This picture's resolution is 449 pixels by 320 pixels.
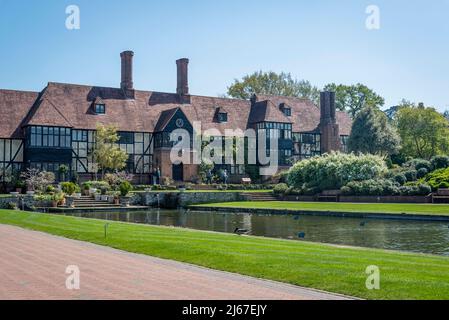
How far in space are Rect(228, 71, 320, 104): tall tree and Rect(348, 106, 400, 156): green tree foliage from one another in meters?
20.1

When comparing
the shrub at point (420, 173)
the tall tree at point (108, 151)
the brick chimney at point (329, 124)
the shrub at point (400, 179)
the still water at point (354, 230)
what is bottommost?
the still water at point (354, 230)

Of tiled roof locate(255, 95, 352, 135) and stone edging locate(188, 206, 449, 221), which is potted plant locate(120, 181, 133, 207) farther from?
tiled roof locate(255, 95, 352, 135)

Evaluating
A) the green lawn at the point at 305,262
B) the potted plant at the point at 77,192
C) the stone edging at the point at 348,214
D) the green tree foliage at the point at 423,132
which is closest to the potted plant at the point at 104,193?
the potted plant at the point at 77,192

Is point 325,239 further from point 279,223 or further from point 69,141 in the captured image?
point 69,141

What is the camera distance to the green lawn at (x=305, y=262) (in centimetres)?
A: 927

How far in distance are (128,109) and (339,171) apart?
24.4 metres

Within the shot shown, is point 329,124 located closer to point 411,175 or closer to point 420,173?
point 420,173

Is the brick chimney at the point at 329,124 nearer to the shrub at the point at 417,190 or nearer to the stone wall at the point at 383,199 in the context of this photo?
the stone wall at the point at 383,199

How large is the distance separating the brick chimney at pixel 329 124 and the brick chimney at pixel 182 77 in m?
16.1

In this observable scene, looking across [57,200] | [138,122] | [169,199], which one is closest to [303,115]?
[138,122]
